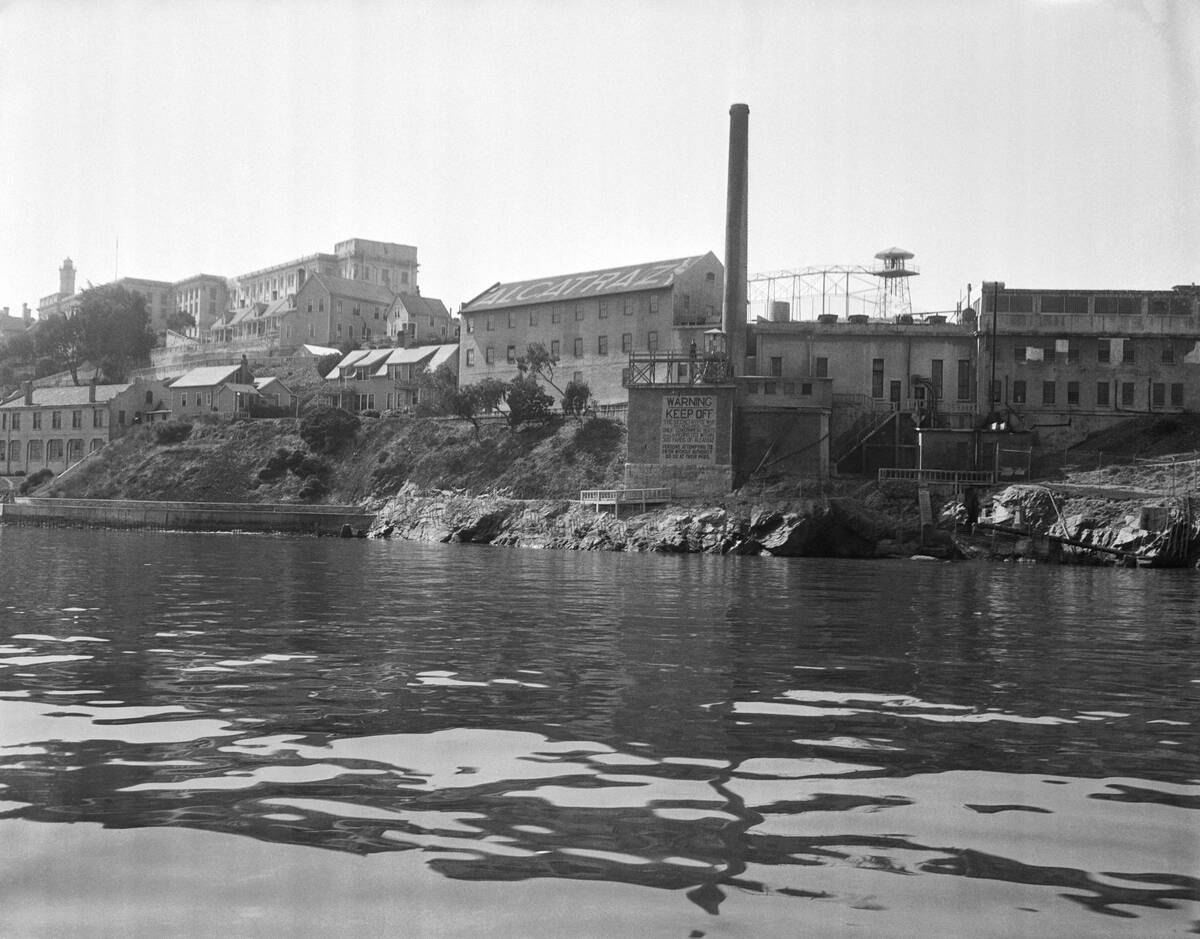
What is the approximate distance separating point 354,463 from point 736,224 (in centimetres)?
3172

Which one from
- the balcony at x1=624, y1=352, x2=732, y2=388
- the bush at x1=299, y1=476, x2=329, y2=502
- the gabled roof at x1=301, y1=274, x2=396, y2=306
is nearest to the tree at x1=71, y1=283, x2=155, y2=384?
the gabled roof at x1=301, y1=274, x2=396, y2=306

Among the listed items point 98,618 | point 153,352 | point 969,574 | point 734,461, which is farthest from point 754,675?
point 153,352

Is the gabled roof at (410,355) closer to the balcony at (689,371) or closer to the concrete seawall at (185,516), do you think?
the concrete seawall at (185,516)

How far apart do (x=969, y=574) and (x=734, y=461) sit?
24751 mm

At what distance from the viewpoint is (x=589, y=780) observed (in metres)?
7.52

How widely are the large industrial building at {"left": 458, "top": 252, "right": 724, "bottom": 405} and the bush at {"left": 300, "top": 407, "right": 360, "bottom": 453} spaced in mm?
9471

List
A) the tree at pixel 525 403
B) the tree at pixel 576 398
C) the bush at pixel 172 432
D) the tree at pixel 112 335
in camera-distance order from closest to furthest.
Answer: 1. the tree at pixel 525 403
2. the tree at pixel 576 398
3. the bush at pixel 172 432
4. the tree at pixel 112 335

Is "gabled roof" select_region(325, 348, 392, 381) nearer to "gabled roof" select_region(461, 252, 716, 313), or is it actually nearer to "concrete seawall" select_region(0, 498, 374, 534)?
"gabled roof" select_region(461, 252, 716, 313)

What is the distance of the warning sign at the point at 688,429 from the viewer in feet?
197

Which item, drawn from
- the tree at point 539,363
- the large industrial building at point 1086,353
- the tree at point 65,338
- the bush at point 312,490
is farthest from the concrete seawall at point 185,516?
the tree at point 65,338

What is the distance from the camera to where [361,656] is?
542 inches

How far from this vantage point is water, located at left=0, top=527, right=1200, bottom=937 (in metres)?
5.19

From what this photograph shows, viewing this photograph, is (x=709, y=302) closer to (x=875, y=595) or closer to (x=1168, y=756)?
(x=875, y=595)

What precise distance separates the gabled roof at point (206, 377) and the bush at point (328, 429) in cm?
1463
